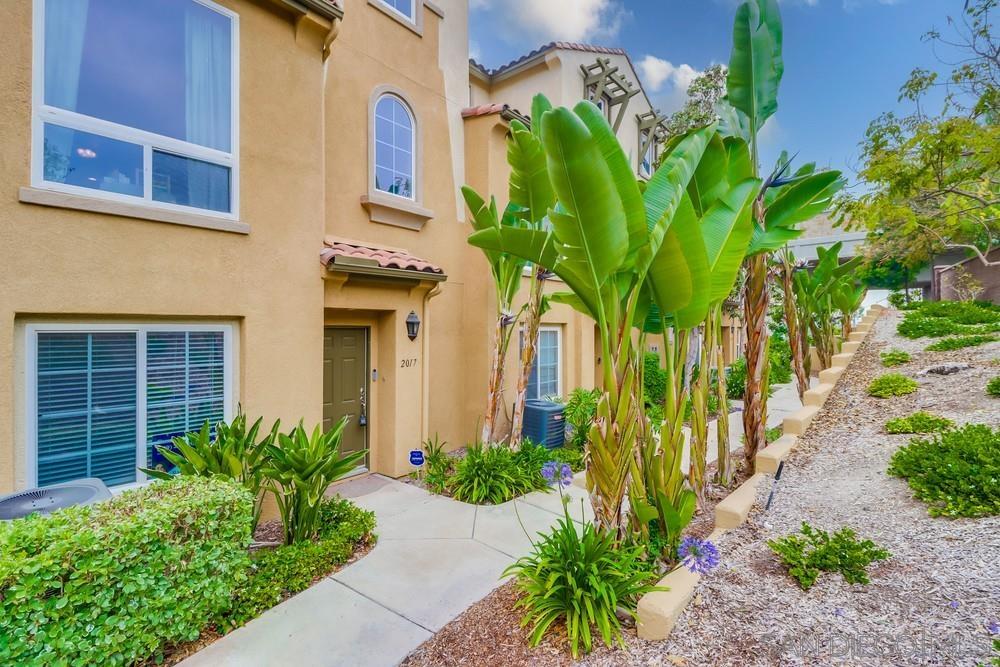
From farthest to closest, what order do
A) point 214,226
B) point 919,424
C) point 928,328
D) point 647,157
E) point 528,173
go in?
point 647,157 < point 928,328 < point 528,173 < point 919,424 < point 214,226

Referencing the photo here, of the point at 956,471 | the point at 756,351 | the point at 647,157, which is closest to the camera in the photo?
the point at 956,471

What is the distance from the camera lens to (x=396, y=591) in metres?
4.31

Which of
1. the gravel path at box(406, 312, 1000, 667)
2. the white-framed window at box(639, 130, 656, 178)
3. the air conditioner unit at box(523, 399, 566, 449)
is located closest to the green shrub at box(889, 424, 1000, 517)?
the gravel path at box(406, 312, 1000, 667)

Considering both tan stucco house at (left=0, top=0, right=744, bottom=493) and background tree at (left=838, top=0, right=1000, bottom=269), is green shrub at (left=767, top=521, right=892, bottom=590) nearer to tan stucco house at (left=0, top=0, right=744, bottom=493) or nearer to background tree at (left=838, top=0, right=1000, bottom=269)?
tan stucco house at (left=0, top=0, right=744, bottom=493)

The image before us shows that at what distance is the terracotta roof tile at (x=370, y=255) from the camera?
21.1 ft

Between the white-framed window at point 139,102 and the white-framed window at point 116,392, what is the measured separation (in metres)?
1.47

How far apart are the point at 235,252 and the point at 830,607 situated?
22.0 feet

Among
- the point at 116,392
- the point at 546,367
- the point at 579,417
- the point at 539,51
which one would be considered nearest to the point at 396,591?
the point at 116,392

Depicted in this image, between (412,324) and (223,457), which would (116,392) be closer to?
(223,457)

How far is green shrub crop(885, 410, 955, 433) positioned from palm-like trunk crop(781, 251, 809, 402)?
195 centimetres

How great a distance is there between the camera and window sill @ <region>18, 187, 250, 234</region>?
14.0 feet

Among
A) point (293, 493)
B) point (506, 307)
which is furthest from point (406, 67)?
point (293, 493)

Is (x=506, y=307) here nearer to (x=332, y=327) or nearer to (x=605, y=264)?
(x=332, y=327)

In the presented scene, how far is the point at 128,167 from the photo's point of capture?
492 centimetres
